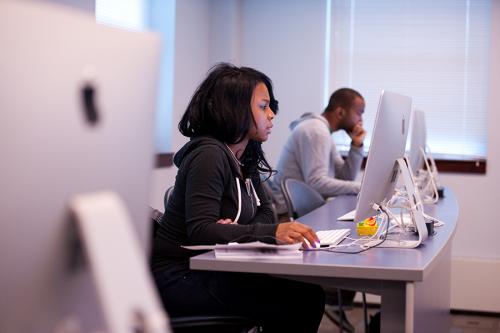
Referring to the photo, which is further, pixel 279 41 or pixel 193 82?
pixel 279 41

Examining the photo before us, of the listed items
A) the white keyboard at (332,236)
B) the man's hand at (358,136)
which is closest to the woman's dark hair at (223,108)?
the white keyboard at (332,236)

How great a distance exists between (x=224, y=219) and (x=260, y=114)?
0.36 m

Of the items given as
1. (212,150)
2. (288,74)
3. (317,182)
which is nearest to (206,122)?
(212,150)

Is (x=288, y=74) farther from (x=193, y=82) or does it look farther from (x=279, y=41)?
(x=193, y=82)

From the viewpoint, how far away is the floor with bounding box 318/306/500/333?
4227 millimetres

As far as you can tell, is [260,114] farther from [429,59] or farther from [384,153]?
[429,59]

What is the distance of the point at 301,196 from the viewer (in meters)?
3.62

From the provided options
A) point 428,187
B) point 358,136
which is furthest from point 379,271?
point 358,136

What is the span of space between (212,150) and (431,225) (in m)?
0.75

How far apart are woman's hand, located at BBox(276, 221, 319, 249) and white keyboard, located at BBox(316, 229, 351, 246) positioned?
124 mm

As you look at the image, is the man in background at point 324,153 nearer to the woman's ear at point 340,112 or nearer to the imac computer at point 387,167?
the woman's ear at point 340,112

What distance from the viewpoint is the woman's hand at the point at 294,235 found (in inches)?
73.5

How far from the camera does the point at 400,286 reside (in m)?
1.75

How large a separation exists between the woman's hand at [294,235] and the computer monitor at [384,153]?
8.0 inches
